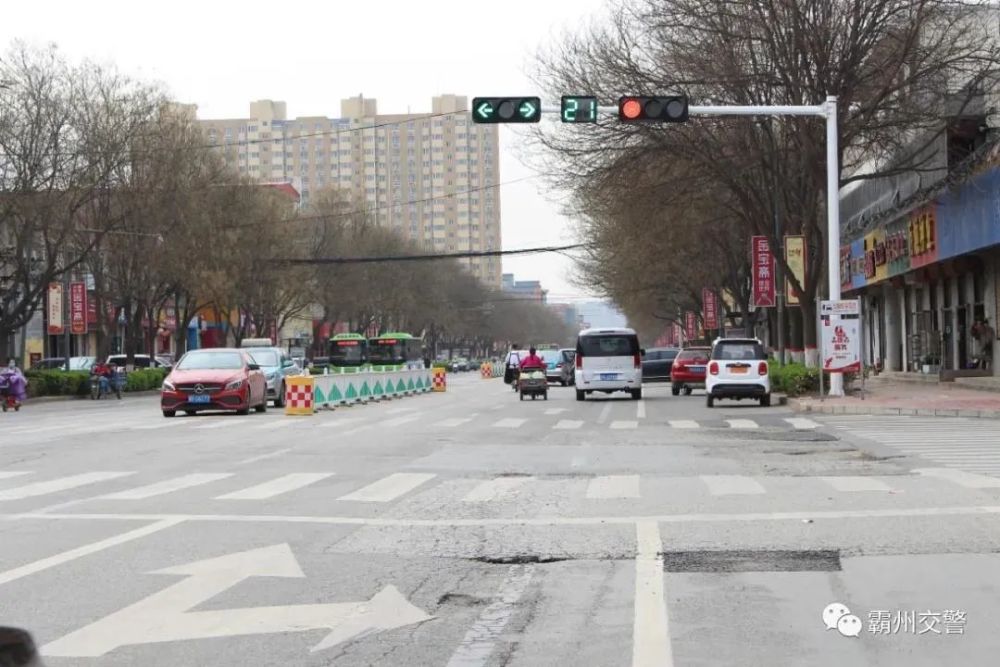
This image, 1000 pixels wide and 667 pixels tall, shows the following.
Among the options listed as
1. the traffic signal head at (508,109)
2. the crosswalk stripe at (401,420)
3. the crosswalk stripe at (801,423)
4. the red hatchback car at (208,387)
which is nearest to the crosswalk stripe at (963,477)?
the crosswalk stripe at (801,423)

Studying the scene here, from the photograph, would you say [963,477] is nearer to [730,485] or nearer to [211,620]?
[730,485]

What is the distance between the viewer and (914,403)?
28594 millimetres

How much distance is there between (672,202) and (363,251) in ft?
172

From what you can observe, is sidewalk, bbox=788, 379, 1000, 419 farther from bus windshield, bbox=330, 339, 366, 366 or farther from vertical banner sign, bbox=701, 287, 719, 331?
bus windshield, bbox=330, 339, 366, 366

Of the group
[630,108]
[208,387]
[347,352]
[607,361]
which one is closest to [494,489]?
[630,108]

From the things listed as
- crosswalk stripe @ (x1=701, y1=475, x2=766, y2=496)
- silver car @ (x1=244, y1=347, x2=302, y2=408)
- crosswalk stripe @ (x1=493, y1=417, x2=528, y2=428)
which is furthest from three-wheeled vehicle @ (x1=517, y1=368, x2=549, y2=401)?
crosswalk stripe @ (x1=701, y1=475, x2=766, y2=496)

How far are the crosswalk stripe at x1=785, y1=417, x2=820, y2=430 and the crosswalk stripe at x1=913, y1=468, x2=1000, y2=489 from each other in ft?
28.7

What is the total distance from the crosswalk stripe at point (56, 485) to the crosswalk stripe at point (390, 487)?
3140 millimetres

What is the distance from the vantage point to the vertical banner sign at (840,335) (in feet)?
98.3

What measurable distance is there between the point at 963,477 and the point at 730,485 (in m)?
2.48

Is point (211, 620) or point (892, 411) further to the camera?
point (892, 411)

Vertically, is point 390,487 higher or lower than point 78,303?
lower

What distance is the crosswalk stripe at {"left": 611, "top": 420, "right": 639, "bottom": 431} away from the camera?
24.3 meters

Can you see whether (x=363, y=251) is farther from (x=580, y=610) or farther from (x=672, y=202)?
(x=580, y=610)
